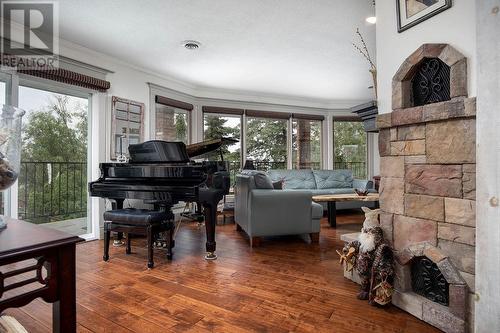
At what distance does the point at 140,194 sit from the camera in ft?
9.18

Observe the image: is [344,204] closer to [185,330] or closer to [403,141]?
[403,141]

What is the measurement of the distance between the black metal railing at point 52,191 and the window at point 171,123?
1395mm

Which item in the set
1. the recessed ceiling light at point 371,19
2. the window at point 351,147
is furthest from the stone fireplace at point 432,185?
the window at point 351,147

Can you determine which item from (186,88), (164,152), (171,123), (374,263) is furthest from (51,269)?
(186,88)

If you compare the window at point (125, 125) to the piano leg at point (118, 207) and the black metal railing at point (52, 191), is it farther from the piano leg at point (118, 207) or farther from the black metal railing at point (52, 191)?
the piano leg at point (118, 207)

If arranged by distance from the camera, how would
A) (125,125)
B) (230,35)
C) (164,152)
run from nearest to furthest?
(164,152) < (230,35) < (125,125)

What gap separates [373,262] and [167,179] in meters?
1.96

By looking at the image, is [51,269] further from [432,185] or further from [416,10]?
[416,10]

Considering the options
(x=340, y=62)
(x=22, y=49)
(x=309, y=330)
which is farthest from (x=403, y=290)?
(x=22, y=49)

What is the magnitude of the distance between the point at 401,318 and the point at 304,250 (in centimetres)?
145

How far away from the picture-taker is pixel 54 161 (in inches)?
139

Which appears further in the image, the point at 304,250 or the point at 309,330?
the point at 304,250

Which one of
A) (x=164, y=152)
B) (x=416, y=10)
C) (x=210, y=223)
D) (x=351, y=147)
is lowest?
(x=210, y=223)

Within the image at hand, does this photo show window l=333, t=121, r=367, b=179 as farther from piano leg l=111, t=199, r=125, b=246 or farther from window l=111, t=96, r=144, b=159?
piano leg l=111, t=199, r=125, b=246
